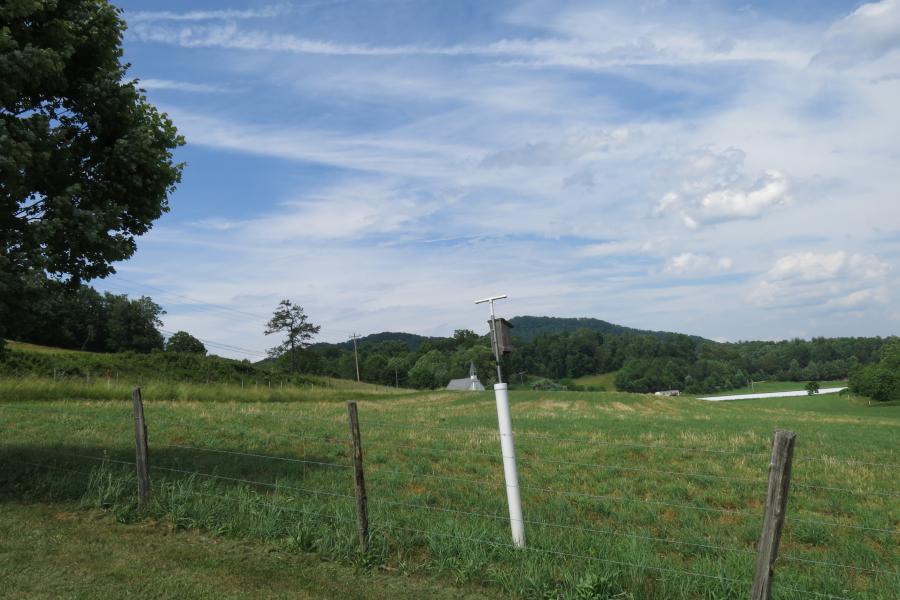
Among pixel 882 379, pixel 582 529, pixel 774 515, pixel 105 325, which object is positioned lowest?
pixel 882 379

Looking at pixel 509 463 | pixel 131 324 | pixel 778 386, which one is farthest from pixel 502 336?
pixel 778 386

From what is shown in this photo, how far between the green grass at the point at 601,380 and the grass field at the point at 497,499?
368 ft

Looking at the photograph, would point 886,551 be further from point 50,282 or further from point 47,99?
point 47,99

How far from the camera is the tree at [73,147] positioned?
9.27m

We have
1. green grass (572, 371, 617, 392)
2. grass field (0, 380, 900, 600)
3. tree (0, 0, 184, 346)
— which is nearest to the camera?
grass field (0, 380, 900, 600)

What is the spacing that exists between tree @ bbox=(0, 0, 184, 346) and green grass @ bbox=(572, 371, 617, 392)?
122408 millimetres

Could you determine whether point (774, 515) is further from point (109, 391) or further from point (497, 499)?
point (109, 391)

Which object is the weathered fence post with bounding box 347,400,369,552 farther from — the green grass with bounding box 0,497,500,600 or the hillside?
the hillside

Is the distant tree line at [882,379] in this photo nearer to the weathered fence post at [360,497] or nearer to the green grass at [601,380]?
the green grass at [601,380]

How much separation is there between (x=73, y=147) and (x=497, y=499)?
8774 millimetres

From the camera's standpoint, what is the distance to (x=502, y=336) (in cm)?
664

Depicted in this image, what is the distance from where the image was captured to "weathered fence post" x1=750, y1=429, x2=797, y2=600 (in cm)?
473

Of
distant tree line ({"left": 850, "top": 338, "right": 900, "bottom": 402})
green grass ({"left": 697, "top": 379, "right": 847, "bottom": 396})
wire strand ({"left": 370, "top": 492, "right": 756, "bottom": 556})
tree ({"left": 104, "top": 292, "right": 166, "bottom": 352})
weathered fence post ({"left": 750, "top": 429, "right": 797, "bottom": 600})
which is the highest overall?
tree ({"left": 104, "top": 292, "right": 166, "bottom": 352})

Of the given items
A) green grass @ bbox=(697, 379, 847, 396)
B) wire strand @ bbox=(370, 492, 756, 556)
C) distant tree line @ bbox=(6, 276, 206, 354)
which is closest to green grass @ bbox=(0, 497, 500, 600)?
wire strand @ bbox=(370, 492, 756, 556)
